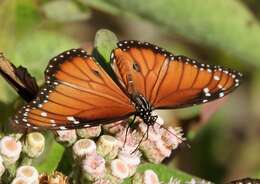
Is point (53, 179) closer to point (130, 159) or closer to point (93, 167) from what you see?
point (93, 167)

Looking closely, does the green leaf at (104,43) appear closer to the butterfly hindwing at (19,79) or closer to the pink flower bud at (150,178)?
the butterfly hindwing at (19,79)

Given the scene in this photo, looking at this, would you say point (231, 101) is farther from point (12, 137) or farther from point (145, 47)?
point (12, 137)

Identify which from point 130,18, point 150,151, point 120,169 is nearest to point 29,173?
point 120,169

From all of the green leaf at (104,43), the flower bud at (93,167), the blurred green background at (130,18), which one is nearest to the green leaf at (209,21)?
the blurred green background at (130,18)

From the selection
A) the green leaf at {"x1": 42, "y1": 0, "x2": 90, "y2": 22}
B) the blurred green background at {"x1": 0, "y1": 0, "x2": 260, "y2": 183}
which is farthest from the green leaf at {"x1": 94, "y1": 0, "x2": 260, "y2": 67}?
the green leaf at {"x1": 42, "y1": 0, "x2": 90, "y2": 22}

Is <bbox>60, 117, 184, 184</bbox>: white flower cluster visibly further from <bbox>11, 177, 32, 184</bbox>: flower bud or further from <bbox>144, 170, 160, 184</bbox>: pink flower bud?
<bbox>11, 177, 32, 184</bbox>: flower bud

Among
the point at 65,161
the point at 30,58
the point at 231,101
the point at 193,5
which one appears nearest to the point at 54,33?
the point at 30,58

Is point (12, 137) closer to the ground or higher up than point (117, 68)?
closer to the ground
